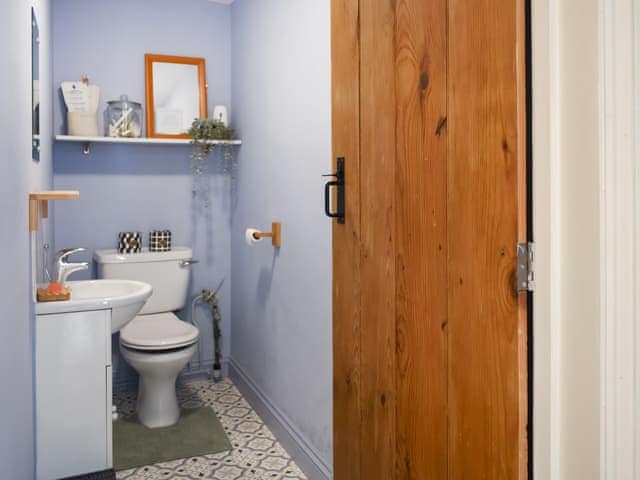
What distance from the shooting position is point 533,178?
93 centimetres

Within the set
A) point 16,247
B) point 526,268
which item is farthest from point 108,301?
point 526,268

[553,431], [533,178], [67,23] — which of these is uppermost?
[67,23]

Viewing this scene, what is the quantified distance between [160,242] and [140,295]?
1.15m

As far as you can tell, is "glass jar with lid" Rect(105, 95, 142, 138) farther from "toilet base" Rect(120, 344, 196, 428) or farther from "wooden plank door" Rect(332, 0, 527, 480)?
"wooden plank door" Rect(332, 0, 527, 480)

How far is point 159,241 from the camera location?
323 cm

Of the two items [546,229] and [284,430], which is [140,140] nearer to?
[284,430]

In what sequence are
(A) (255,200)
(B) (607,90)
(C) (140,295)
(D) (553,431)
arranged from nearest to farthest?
1. (B) (607,90)
2. (D) (553,431)
3. (C) (140,295)
4. (A) (255,200)

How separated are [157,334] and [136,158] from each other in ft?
3.73

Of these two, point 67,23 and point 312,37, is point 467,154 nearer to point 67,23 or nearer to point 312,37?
point 312,37

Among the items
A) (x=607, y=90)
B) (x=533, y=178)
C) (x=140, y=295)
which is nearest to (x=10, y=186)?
(x=140, y=295)

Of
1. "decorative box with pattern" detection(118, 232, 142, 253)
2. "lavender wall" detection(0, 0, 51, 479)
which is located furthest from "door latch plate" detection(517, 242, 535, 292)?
"decorative box with pattern" detection(118, 232, 142, 253)

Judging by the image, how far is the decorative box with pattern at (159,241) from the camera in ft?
10.5

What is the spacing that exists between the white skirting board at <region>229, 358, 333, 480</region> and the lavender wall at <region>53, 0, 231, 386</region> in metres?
0.47

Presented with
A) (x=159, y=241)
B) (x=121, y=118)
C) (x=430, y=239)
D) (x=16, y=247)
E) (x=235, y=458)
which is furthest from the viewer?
(x=159, y=241)
